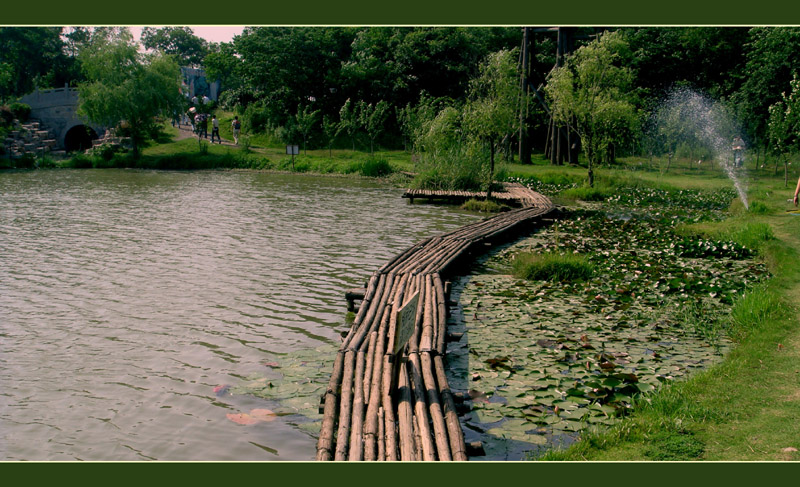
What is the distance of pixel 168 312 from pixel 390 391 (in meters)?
5.16

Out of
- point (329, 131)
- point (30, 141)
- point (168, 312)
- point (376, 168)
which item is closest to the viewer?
point (168, 312)

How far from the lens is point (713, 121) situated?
1400 inches

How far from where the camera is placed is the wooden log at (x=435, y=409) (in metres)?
5.25

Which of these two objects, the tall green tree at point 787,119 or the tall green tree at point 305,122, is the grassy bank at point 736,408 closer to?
the tall green tree at point 787,119

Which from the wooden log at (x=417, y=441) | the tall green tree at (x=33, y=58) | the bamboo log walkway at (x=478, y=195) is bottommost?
the wooden log at (x=417, y=441)

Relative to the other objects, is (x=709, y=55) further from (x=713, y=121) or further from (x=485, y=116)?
(x=485, y=116)

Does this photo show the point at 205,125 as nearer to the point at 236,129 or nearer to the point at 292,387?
the point at 236,129

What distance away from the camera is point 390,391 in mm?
6242

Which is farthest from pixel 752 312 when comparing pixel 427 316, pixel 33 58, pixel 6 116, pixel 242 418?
pixel 33 58

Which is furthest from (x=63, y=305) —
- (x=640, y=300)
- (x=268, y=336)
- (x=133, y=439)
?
(x=640, y=300)

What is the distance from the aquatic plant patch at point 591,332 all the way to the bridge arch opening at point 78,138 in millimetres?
43058

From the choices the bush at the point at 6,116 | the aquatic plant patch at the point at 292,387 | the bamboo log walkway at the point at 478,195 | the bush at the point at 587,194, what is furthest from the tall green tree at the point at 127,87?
the aquatic plant patch at the point at 292,387

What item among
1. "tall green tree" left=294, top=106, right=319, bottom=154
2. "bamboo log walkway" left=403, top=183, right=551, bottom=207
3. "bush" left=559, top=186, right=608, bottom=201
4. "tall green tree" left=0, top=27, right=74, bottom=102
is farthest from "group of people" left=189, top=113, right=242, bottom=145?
"bush" left=559, top=186, right=608, bottom=201

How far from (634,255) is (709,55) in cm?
2900
